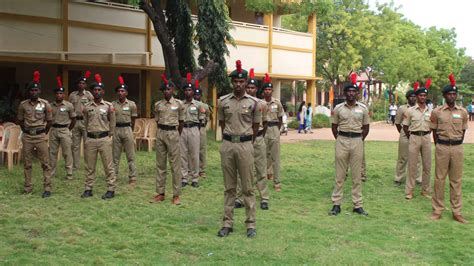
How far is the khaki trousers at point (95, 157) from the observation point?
929cm

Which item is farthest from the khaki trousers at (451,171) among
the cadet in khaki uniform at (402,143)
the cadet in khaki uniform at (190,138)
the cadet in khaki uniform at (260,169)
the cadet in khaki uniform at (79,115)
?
the cadet in khaki uniform at (79,115)

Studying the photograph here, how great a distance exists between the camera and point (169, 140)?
9.10 metres

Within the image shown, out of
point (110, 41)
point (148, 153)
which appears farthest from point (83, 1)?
point (148, 153)

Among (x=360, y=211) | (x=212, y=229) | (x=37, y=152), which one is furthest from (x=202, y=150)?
(x=212, y=229)

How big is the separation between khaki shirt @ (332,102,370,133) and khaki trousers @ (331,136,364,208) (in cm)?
16

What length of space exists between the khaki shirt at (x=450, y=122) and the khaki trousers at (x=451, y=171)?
165 mm

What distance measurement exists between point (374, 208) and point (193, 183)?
3636mm

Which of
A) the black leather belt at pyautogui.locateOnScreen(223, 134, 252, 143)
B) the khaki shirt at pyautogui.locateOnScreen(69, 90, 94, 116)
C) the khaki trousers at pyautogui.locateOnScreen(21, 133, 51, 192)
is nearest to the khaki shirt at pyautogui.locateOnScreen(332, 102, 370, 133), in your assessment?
the black leather belt at pyautogui.locateOnScreen(223, 134, 252, 143)

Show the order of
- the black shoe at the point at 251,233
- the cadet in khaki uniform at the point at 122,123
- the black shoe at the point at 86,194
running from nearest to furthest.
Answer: the black shoe at the point at 251,233
the black shoe at the point at 86,194
the cadet in khaki uniform at the point at 122,123

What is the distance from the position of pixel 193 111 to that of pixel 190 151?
803 mm

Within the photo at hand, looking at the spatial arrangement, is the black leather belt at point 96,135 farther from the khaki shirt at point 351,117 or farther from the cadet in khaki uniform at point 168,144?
the khaki shirt at point 351,117

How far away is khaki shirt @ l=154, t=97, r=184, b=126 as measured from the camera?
9242mm

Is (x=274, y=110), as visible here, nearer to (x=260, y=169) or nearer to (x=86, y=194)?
(x=260, y=169)

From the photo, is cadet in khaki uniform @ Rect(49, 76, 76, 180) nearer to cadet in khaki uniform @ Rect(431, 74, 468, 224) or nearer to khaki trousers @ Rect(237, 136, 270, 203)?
khaki trousers @ Rect(237, 136, 270, 203)
